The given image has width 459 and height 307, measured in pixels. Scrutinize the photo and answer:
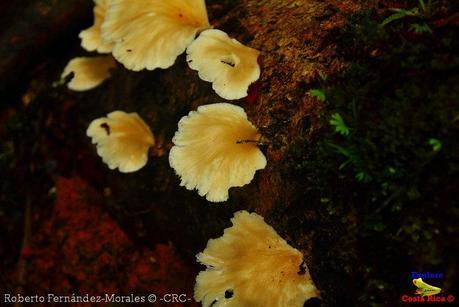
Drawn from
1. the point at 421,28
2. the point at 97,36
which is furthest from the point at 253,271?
the point at 97,36

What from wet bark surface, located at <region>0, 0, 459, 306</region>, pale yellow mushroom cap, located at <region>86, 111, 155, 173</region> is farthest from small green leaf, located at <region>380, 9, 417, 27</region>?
pale yellow mushroom cap, located at <region>86, 111, 155, 173</region>

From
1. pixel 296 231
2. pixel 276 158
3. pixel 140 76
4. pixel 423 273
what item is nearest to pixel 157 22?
pixel 140 76

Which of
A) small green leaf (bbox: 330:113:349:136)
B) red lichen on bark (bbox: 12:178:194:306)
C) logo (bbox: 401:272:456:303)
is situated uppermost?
small green leaf (bbox: 330:113:349:136)

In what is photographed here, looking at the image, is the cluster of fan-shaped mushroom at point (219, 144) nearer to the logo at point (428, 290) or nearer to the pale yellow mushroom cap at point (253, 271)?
the pale yellow mushroom cap at point (253, 271)

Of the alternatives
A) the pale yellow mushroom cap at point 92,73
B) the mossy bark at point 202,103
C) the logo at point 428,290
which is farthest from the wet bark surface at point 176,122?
the logo at point 428,290

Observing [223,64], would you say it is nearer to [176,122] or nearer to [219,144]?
[219,144]

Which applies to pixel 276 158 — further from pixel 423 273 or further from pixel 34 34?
pixel 34 34

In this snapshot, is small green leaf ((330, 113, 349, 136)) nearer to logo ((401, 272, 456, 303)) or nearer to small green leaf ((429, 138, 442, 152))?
small green leaf ((429, 138, 442, 152))
